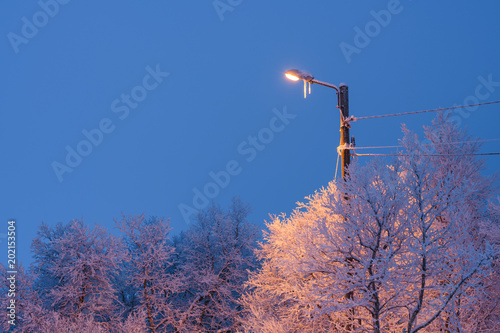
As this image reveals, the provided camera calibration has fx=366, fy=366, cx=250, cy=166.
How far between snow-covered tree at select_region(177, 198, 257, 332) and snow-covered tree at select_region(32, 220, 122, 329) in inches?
168

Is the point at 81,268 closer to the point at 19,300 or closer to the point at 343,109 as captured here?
the point at 19,300

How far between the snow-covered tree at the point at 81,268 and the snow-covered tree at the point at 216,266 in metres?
4.26

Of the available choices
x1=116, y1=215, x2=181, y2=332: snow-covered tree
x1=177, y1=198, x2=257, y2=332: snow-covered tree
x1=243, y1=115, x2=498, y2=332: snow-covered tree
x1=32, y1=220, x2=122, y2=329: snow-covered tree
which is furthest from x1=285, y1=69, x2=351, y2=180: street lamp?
x1=177, y1=198, x2=257, y2=332: snow-covered tree

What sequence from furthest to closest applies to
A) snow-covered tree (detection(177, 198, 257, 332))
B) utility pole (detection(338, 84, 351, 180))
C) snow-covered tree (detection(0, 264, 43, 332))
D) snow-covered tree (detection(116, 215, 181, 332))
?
snow-covered tree (detection(177, 198, 257, 332)) < snow-covered tree (detection(116, 215, 181, 332)) < snow-covered tree (detection(0, 264, 43, 332)) < utility pole (detection(338, 84, 351, 180))

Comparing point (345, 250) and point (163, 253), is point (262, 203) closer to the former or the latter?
point (163, 253)

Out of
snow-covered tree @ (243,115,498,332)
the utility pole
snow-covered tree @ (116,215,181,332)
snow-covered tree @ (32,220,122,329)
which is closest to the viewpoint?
snow-covered tree @ (243,115,498,332)

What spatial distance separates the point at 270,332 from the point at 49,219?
212m

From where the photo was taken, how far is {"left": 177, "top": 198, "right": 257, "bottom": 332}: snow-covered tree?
20219 mm

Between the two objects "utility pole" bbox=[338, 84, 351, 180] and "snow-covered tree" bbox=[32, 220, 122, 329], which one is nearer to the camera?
"utility pole" bbox=[338, 84, 351, 180]

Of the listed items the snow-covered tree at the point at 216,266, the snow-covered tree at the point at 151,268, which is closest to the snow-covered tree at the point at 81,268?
the snow-covered tree at the point at 151,268

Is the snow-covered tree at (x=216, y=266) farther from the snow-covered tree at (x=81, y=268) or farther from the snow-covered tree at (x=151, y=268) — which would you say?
the snow-covered tree at (x=81, y=268)

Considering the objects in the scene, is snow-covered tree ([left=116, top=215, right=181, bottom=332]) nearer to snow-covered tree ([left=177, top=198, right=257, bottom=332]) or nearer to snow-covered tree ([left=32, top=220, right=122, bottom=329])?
snow-covered tree ([left=177, top=198, right=257, bottom=332])

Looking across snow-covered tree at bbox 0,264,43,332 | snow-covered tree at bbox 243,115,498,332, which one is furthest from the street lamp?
snow-covered tree at bbox 0,264,43,332

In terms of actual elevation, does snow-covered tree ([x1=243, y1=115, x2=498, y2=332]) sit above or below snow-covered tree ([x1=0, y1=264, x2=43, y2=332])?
below
